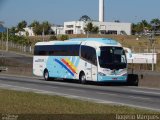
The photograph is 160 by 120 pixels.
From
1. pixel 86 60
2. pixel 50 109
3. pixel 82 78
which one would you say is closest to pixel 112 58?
pixel 86 60

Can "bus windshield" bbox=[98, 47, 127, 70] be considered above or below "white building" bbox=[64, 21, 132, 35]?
below

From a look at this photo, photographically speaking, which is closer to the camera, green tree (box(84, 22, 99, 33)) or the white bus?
the white bus

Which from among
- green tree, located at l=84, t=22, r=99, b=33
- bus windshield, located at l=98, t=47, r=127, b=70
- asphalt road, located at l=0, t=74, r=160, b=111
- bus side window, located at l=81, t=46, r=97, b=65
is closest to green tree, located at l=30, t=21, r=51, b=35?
green tree, located at l=84, t=22, r=99, b=33

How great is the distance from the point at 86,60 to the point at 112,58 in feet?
7.69

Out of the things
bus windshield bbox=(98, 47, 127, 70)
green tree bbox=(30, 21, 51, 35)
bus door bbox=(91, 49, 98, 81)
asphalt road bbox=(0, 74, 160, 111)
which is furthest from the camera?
green tree bbox=(30, 21, 51, 35)

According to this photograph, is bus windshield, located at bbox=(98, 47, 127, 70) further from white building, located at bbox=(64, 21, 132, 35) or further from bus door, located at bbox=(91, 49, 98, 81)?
white building, located at bbox=(64, 21, 132, 35)

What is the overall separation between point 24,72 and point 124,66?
72.5ft

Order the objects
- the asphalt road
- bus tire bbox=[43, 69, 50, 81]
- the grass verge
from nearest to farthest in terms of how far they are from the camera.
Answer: the grass verge → the asphalt road → bus tire bbox=[43, 69, 50, 81]

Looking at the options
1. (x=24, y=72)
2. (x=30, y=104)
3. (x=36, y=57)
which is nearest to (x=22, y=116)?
(x=30, y=104)

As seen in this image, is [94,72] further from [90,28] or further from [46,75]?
[90,28]

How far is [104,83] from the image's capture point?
39.1m

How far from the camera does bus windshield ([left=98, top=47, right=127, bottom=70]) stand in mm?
35875

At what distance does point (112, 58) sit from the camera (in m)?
36.0

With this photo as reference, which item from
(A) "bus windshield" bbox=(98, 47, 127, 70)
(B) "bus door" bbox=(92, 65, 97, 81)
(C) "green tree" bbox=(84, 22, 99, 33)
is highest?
(C) "green tree" bbox=(84, 22, 99, 33)
